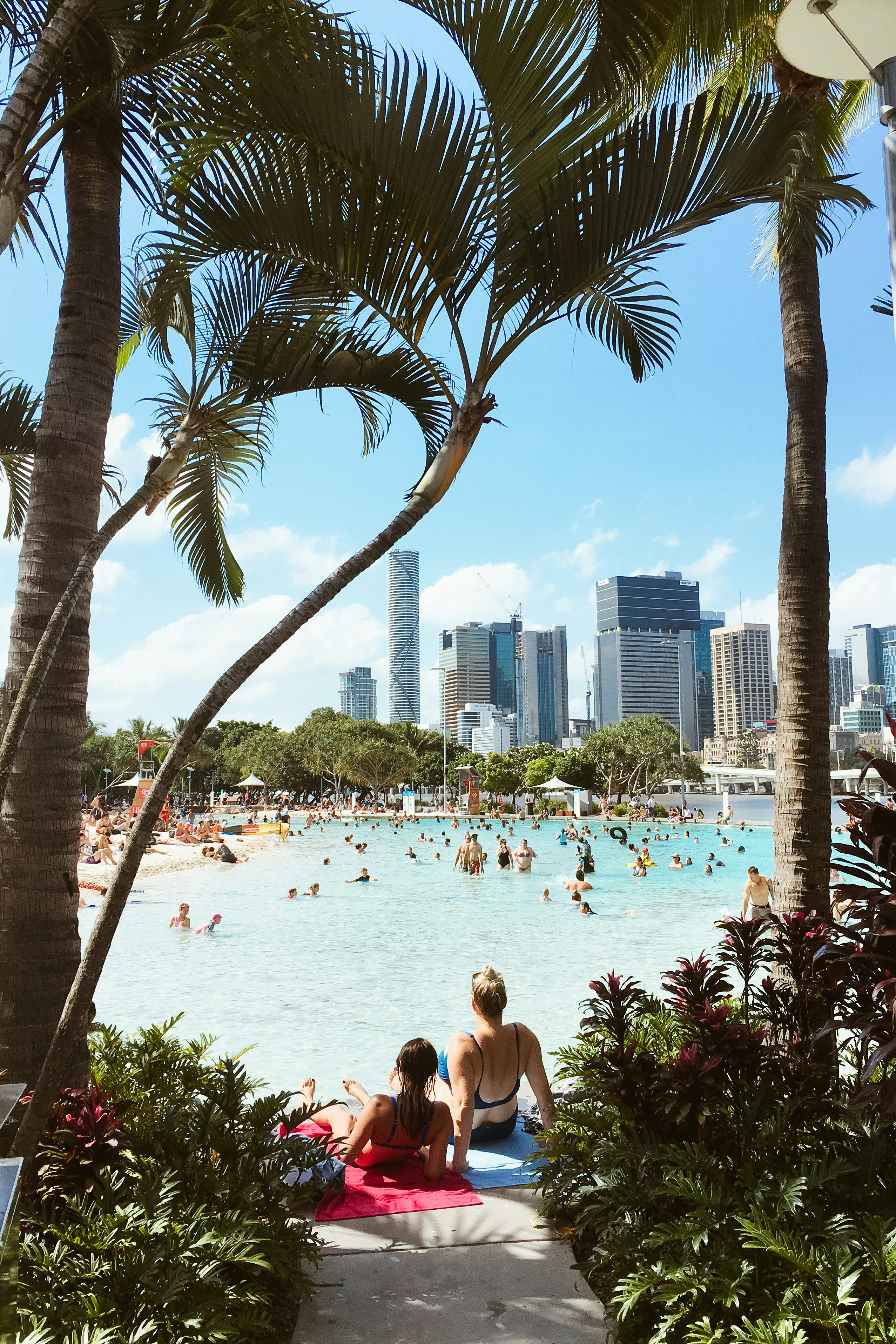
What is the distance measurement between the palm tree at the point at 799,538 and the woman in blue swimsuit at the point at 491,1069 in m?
1.72

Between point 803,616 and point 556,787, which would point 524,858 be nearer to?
point 803,616

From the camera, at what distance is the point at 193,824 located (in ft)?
155

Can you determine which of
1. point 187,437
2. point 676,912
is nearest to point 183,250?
point 187,437

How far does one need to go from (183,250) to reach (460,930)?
56.6ft

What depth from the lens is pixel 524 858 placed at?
96.8ft

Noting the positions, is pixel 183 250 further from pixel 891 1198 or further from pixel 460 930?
pixel 460 930

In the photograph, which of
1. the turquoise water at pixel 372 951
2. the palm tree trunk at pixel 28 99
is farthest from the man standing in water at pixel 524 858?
the palm tree trunk at pixel 28 99

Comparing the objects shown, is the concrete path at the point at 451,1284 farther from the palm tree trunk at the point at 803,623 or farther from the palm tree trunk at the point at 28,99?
the palm tree trunk at the point at 28,99

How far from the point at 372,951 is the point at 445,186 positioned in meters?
15.3

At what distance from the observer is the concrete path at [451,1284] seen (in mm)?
2902

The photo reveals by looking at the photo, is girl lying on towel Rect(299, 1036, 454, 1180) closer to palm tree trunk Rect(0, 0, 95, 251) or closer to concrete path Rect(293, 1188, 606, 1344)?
concrete path Rect(293, 1188, 606, 1344)

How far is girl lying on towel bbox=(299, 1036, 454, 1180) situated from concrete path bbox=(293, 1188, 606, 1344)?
394mm

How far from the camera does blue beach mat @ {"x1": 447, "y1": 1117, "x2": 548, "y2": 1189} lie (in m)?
4.25

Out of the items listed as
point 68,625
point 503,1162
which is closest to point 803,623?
point 503,1162
